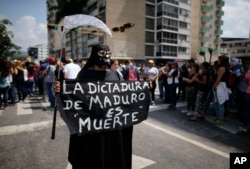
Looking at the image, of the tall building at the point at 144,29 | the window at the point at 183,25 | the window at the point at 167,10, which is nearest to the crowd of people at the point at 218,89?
the tall building at the point at 144,29

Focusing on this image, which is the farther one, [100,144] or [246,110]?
[246,110]

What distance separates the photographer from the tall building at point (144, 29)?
39.2 m

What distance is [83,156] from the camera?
2566mm

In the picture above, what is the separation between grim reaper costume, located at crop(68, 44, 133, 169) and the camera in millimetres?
2570

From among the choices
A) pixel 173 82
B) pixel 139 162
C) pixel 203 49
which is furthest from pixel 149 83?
pixel 203 49

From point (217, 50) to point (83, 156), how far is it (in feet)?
212

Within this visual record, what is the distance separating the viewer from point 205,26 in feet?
182

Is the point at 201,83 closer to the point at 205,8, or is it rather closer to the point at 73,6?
the point at 73,6

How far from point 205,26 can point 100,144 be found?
60125mm

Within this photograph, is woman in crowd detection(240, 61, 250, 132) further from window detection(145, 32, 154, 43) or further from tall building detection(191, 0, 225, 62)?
tall building detection(191, 0, 225, 62)

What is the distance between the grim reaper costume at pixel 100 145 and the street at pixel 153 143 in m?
0.96

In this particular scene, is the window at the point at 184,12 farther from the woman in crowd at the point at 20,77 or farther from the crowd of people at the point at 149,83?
the woman in crowd at the point at 20,77

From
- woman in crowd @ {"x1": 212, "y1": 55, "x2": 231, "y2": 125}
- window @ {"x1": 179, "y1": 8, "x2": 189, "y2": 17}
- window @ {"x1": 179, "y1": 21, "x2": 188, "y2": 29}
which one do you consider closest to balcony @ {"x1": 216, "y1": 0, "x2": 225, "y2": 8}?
window @ {"x1": 179, "y1": 8, "x2": 189, "y2": 17}

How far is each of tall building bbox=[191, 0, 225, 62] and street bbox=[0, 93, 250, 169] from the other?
51.0 m
